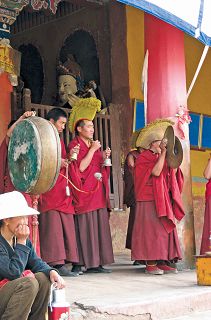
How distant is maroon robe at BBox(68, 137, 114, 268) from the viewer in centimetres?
694

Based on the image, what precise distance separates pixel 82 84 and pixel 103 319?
5812 mm

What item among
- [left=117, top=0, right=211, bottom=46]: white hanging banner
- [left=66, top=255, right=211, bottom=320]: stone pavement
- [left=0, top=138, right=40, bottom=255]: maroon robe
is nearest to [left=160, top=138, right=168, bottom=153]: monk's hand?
[left=117, top=0, right=211, bottom=46]: white hanging banner

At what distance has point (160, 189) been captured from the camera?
6.96 meters

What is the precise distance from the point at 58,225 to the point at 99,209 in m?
0.55

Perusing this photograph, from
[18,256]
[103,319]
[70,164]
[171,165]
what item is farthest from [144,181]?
[18,256]

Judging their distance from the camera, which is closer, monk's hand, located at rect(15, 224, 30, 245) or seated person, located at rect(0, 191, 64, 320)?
seated person, located at rect(0, 191, 64, 320)

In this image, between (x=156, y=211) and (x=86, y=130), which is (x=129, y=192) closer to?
(x=156, y=211)

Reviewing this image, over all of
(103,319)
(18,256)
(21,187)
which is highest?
(21,187)

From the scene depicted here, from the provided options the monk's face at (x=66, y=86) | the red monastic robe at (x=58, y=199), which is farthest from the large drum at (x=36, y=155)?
the monk's face at (x=66, y=86)

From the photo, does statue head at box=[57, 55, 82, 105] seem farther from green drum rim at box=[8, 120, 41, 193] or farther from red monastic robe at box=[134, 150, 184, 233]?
green drum rim at box=[8, 120, 41, 193]

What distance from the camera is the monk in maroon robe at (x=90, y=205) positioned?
6.93 meters

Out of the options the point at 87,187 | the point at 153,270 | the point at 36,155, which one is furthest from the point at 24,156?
the point at 153,270

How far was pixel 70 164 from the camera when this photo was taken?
689cm

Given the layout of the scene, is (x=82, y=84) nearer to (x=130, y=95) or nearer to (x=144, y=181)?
(x=130, y=95)
